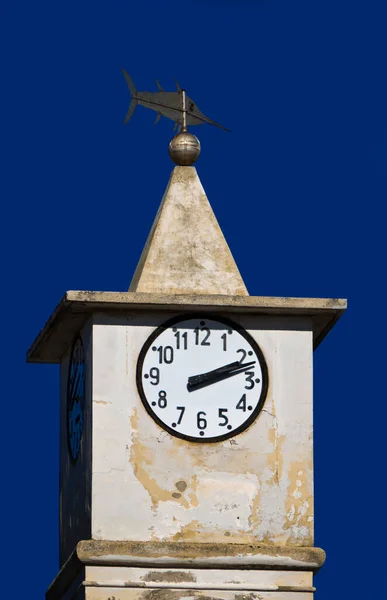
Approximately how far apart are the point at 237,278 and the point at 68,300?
2.28m

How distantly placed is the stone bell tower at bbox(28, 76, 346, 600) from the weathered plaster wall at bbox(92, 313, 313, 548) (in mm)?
11

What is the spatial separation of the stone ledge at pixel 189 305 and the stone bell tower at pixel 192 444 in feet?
0.05

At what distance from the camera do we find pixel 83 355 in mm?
32875

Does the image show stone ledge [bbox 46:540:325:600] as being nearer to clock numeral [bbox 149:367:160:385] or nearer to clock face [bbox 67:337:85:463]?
clock face [bbox 67:337:85:463]

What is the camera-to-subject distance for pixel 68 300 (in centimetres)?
3189

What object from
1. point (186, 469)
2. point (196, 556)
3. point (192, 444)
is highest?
point (192, 444)

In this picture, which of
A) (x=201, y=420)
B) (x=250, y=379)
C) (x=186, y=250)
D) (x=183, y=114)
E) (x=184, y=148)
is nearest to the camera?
(x=201, y=420)

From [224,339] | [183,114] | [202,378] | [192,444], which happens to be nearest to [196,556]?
[192,444]

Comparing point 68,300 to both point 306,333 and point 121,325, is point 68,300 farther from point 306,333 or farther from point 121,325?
point 306,333

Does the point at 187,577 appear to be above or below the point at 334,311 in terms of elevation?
below

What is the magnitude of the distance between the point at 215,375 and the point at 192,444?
0.81 m

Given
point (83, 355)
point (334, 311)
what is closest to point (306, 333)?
point (334, 311)

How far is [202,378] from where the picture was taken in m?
32.2

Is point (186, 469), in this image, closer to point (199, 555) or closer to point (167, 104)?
point (199, 555)
